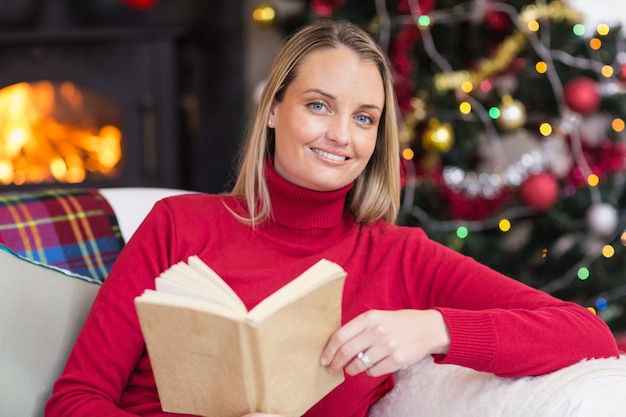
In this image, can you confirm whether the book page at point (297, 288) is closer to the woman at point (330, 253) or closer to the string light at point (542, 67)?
the woman at point (330, 253)

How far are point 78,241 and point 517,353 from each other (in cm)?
80

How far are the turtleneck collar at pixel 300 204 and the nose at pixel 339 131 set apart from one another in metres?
0.11

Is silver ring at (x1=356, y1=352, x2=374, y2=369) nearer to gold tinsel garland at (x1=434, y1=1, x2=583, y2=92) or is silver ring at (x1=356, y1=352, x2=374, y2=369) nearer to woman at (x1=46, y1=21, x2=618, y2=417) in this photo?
woman at (x1=46, y1=21, x2=618, y2=417)

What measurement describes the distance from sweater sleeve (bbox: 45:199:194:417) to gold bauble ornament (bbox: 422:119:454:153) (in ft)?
4.78

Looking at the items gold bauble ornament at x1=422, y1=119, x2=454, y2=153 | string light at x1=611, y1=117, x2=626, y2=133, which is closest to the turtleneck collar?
gold bauble ornament at x1=422, y1=119, x2=454, y2=153

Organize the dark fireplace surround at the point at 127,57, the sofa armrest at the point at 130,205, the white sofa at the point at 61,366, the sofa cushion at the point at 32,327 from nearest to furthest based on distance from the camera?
the white sofa at the point at 61,366 → the sofa cushion at the point at 32,327 → the sofa armrest at the point at 130,205 → the dark fireplace surround at the point at 127,57

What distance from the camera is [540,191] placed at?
8.77ft

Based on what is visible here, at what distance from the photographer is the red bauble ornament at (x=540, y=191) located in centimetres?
268

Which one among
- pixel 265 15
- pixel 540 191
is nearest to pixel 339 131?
pixel 540 191

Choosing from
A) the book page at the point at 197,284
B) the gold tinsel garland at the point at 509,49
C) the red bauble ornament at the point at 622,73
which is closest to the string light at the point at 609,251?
the red bauble ornament at the point at 622,73

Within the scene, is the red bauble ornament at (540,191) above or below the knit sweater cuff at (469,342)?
below

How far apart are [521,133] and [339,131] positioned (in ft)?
5.60

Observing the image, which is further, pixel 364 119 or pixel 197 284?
pixel 364 119

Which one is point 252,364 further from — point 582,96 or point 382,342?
point 582,96
